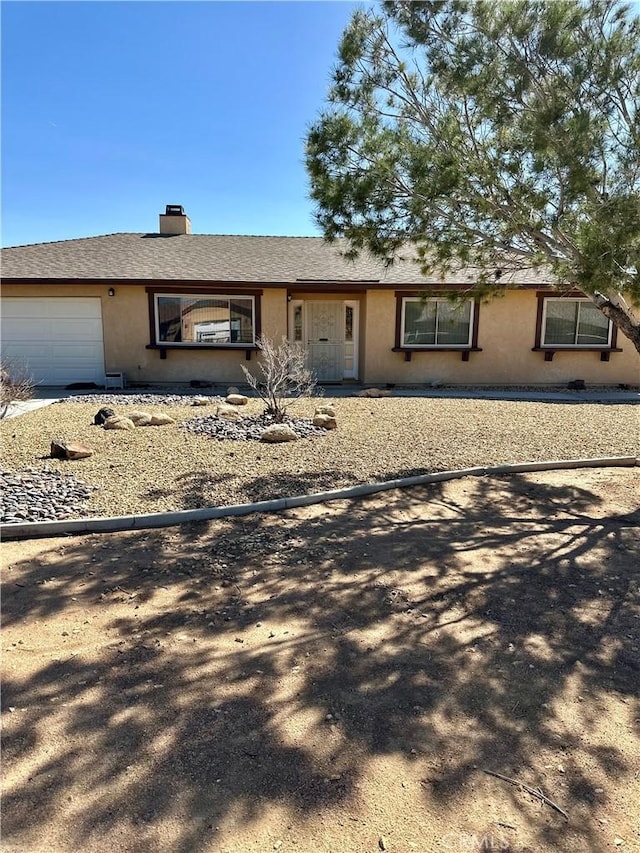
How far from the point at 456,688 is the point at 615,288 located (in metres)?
3.63

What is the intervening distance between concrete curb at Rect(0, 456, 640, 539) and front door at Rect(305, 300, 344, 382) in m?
8.53

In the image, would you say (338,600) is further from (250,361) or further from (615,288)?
(250,361)

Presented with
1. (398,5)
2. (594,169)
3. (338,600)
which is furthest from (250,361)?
(338,600)

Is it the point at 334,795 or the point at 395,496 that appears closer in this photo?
the point at 334,795

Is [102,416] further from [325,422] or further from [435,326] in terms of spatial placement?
[435,326]

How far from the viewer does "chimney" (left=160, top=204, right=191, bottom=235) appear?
57.1ft

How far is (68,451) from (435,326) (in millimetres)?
9995

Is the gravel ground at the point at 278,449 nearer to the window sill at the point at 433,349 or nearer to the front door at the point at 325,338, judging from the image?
the window sill at the point at 433,349

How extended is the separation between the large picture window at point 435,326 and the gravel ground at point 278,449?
3928 mm

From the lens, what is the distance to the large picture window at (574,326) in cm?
1412

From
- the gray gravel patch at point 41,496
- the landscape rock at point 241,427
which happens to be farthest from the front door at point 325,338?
the gray gravel patch at point 41,496

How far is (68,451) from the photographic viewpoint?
6.27 m

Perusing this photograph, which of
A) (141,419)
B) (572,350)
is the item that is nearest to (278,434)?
(141,419)

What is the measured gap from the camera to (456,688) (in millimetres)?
2684
